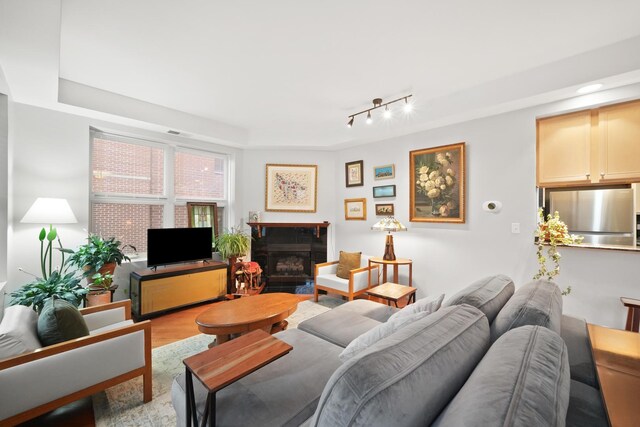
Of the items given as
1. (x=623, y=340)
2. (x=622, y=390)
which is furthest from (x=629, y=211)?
(x=622, y=390)

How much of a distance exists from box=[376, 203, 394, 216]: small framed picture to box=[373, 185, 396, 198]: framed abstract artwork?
0.48 feet

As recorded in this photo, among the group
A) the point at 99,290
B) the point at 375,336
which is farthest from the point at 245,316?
the point at 99,290

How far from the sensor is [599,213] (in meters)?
2.65

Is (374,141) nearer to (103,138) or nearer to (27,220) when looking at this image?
(103,138)

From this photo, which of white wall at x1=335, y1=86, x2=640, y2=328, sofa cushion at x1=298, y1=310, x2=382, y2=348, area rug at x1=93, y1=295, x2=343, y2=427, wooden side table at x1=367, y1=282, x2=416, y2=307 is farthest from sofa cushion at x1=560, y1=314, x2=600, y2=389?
area rug at x1=93, y1=295, x2=343, y2=427

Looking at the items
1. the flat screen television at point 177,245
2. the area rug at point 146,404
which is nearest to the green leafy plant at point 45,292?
the area rug at point 146,404

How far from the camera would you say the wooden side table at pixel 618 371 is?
0.81m

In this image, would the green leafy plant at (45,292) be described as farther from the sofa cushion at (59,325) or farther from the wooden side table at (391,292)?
the wooden side table at (391,292)

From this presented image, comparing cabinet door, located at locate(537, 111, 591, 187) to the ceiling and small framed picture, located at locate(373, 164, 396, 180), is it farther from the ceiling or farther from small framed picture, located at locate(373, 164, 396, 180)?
small framed picture, located at locate(373, 164, 396, 180)

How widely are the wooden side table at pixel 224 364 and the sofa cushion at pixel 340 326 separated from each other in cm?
64

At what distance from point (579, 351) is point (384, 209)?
9.11ft

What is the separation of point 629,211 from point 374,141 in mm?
2956

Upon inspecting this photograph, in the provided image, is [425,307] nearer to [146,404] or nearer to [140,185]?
[146,404]

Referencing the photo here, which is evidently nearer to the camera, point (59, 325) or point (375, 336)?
point (375, 336)
